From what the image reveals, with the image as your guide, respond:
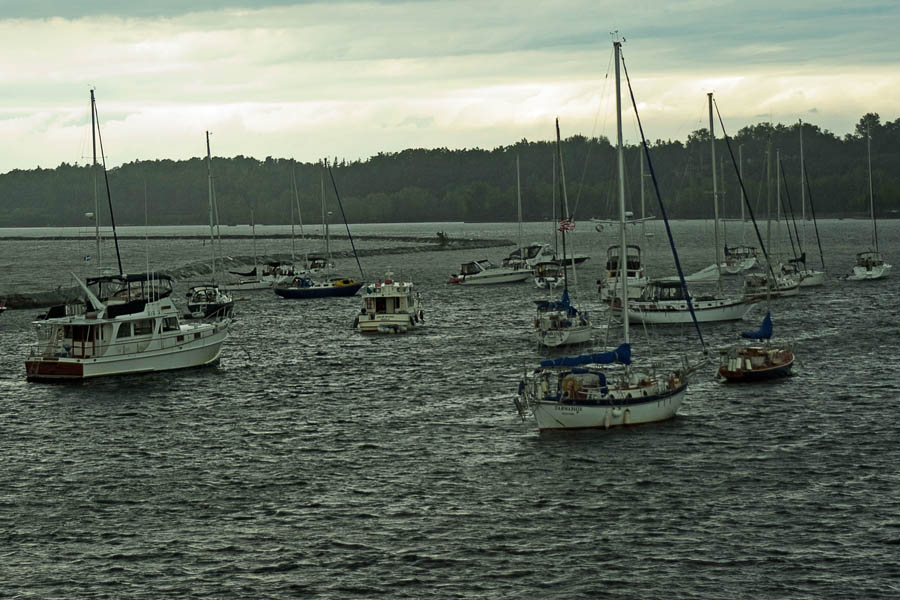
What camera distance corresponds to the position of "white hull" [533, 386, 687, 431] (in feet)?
153

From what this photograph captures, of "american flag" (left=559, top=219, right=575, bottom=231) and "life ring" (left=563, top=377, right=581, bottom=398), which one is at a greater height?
"american flag" (left=559, top=219, right=575, bottom=231)

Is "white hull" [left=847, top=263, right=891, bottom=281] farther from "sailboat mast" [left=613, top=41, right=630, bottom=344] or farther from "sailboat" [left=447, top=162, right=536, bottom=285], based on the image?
"sailboat mast" [left=613, top=41, right=630, bottom=344]

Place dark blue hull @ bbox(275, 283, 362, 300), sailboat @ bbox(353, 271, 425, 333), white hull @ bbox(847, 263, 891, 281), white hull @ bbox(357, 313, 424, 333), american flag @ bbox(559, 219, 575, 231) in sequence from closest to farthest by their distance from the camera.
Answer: white hull @ bbox(357, 313, 424, 333) < sailboat @ bbox(353, 271, 425, 333) < american flag @ bbox(559, 219, 575, 231) < dark blue hull @ bbox(275, 283, 362, 300) < white hull @ bbox(847, 263, 891, 281)

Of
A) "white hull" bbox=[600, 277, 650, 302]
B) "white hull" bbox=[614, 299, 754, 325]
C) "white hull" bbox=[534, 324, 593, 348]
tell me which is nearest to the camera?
"white hull" bbox=[534, 324, 593, 348]

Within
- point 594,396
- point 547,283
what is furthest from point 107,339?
point 547,283

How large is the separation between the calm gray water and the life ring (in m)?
1.97

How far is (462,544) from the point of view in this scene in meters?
34.4

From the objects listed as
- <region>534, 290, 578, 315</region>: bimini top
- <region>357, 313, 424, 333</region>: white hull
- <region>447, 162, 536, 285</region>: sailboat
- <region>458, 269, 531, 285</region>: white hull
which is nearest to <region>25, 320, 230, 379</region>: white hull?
<region>357, 313, 424, 333</region>: white hull

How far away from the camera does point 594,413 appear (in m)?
46.6

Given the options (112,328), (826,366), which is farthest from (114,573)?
(826,366)

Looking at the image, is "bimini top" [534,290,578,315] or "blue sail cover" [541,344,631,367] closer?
"blue sail cover" [541,344,631,367]

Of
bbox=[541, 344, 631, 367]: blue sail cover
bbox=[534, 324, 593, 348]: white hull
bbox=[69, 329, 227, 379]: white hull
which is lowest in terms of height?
bbox=[534, 324, 593, 348]: white hull

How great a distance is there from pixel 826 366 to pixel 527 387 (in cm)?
2589

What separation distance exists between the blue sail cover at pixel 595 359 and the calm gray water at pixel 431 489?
10.7 ft
